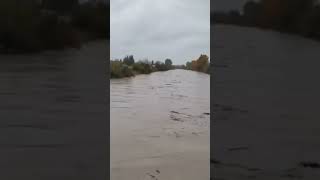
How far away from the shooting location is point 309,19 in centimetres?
331

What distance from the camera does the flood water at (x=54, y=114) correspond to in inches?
122

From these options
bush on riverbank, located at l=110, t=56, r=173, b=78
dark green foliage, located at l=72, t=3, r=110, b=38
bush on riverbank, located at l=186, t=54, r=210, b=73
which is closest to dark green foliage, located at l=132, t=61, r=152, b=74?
bush on riverbank, located at l=110, t=56, r=173, b=78

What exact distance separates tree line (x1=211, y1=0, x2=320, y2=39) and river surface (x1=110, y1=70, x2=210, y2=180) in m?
1.08

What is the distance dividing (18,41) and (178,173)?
1906 mm

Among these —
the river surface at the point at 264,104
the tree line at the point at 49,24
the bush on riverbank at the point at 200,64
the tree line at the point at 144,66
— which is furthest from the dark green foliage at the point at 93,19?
the bush on riverbank at the point at 200,64

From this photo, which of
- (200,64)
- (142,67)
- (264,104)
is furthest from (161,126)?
(264,104)

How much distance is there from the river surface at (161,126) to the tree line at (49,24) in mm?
1076

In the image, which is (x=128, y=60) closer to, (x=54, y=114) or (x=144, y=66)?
(x=144, y=66)

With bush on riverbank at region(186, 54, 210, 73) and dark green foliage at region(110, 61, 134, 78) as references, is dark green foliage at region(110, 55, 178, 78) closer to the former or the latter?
dark green foliage at region(110, 61, 134, 78)

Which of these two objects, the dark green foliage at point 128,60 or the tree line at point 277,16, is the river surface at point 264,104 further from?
the dark green foliage at point 128,60

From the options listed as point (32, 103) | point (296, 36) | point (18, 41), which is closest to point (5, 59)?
point (18, 41)

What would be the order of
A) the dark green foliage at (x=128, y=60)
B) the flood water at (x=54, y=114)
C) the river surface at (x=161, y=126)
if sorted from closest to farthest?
1. the flood water at (x=54, y=114)
2. the river surface at (x=161, y=126)
3. the dark green foliage at (x=128, y=60)

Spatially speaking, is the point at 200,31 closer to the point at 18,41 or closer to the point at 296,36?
the point at 296,36

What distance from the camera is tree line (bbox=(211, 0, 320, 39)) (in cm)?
332
